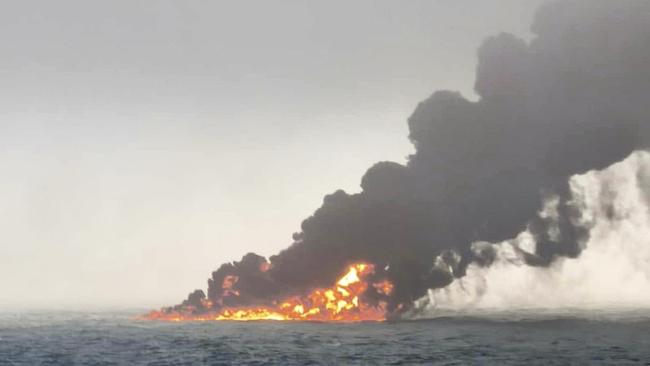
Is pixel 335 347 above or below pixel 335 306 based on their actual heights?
below

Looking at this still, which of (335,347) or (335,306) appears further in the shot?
(335,306)

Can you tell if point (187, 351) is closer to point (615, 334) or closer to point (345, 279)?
point (345, 279)

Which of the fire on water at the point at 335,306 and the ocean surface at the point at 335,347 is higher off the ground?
the fire on water at the point at 335,306

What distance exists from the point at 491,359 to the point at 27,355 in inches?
3262

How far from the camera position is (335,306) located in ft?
609

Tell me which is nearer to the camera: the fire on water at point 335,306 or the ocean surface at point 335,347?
the ocean surface at point 335,347

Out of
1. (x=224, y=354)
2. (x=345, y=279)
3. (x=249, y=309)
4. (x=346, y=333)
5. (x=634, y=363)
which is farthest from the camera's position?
(x=249, y=309)

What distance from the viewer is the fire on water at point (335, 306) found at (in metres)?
177

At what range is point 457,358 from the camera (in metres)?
108

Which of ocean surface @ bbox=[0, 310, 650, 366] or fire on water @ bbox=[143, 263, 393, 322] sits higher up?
fire on water @ bbox=[143, 263, 393, 322]

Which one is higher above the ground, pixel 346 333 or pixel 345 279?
pixel 345 279

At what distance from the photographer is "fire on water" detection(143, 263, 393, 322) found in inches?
6964

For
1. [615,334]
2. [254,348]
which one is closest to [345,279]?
[254,348]

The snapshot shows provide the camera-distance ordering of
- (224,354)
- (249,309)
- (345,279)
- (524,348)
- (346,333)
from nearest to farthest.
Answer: (224,354), (524,348), (346,333), (345,279), (249,309)
